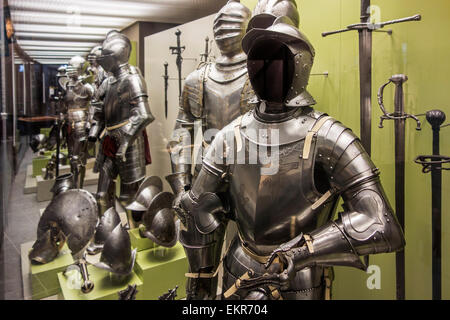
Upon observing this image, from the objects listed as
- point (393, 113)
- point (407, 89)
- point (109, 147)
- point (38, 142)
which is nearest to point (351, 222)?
point (393, 113)

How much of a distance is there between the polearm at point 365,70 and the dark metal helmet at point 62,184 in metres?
2.54

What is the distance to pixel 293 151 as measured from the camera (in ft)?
4.88

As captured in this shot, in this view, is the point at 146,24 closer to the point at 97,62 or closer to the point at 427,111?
the point at 97,62

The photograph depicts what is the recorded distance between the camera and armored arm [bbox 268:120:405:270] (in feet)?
4.22

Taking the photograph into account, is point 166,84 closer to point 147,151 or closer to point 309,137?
point 147,151

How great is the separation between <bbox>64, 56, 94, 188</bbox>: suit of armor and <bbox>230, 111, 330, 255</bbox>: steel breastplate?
2299 mm

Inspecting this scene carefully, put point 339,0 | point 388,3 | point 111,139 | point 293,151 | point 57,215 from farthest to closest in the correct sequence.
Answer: point 111,139 → point 57,215 → point 339,0 → point 388,3 → point 293,151

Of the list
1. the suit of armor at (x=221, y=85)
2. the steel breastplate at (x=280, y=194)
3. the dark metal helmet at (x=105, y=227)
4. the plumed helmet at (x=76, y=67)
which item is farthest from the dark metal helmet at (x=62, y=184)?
the steel breastplate at (x=280, y=194)

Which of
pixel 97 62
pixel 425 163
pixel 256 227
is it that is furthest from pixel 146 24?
pixel 425 163

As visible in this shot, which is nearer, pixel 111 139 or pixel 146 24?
pixel 146 24

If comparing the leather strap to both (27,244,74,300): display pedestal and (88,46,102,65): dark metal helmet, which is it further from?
(27,244,74,300): display pedestal

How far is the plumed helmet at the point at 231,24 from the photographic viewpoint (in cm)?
222

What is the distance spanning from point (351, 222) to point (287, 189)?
0.30 metres
